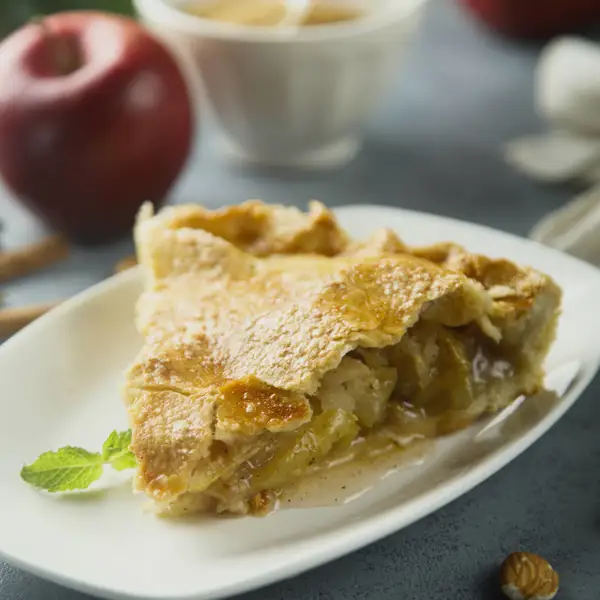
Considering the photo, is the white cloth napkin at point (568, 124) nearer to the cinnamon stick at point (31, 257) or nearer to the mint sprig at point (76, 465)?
the cinnamon stick at point (31, 257)

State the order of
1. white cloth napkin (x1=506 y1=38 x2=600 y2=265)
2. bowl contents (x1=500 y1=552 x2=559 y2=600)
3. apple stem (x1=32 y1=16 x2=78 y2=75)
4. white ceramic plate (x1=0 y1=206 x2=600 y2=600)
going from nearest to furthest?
white ceramic plate (x1=0 y1=206 x2=600 y2=600), bowl contents (x1=500 y1=552 x2=559 y2=600), apple stem (x1=32 y1=16 x2=78 y2=75), white cloth napkin (x1=506 y1=38 x2=600 y2=265)

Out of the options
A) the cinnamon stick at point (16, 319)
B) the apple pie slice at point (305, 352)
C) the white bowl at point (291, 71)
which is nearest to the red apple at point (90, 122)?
the white bowl at point (291, 71)

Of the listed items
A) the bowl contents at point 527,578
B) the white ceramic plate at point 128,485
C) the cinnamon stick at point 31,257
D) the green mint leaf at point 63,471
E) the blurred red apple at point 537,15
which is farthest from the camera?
the blurred red apple at point 537,15

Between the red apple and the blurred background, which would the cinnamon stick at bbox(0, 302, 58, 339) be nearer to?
the red apple

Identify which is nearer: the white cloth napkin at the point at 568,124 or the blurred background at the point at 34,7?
the white cloth napkin at the point at 568,124

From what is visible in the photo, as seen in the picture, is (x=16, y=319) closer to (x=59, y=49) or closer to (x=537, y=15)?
(x=59, y=49)

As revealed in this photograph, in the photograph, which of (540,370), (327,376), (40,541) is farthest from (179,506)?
(540,370)

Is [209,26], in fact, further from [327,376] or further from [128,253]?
[327,376]

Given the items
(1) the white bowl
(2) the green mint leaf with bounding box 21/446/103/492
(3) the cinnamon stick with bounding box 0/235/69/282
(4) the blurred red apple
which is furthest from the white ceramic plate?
(4) the blurred red apple
